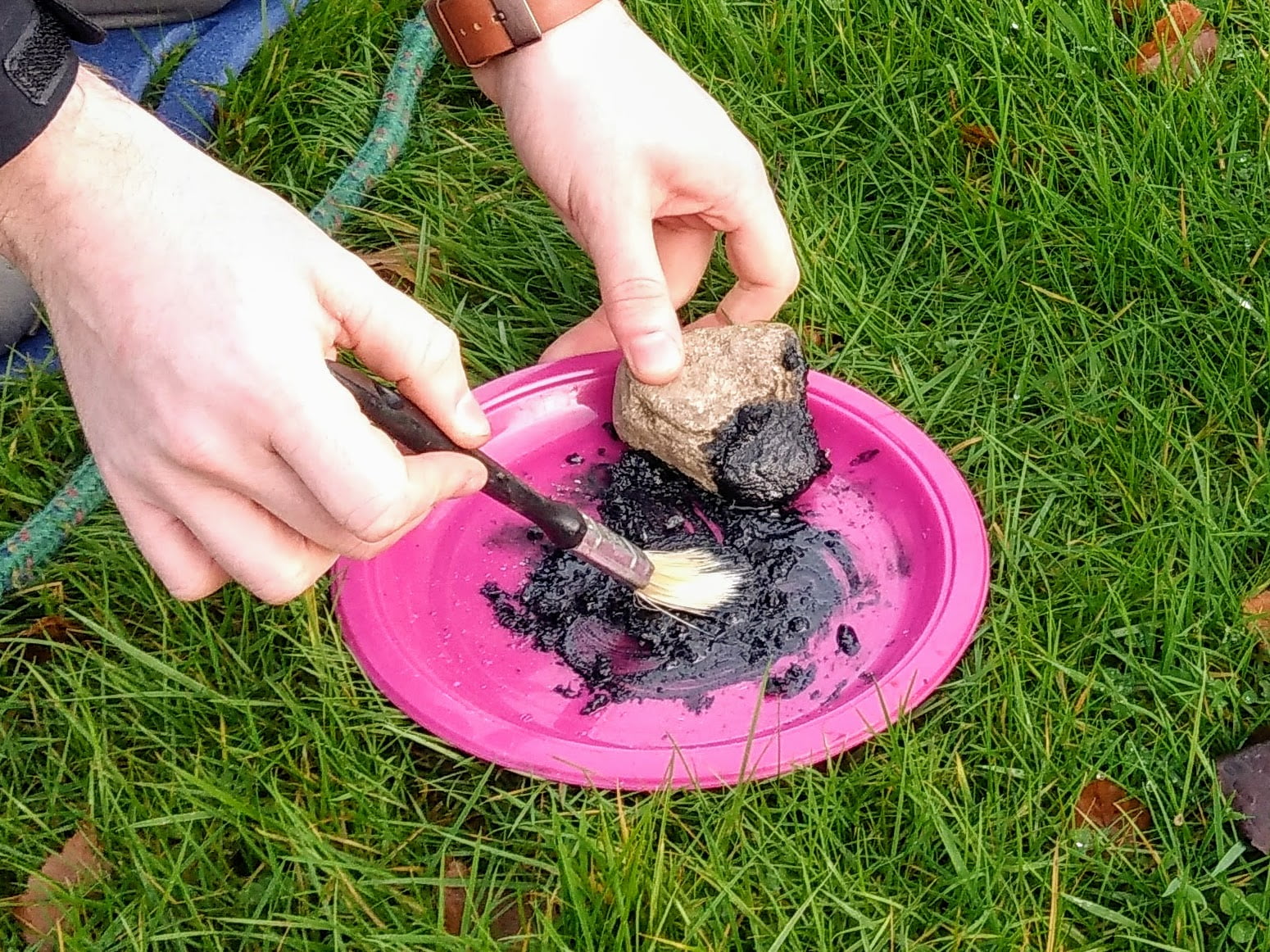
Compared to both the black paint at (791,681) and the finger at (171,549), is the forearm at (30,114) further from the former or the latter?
the black paint at (791,681)

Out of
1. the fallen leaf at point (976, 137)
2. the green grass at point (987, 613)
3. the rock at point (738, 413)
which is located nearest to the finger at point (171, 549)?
the green grass at point (987, 613)

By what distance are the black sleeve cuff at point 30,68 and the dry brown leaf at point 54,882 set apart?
3.42 ft

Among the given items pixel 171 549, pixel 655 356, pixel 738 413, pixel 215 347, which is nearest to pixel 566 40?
pixel 655 356

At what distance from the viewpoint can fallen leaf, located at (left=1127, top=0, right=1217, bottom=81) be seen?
109 inches

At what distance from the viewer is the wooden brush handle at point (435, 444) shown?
4.92 ft

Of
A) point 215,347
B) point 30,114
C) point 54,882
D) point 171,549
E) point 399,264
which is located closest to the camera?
point 215,347

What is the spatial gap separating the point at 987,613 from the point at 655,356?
730mm

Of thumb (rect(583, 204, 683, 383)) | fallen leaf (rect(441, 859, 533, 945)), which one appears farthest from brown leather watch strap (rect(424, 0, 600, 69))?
fallen leaf (rect(441, 859, 533, 945))

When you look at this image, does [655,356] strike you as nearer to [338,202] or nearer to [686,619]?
[686,619]

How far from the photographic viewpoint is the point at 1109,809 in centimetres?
186

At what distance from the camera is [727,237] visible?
2.23m

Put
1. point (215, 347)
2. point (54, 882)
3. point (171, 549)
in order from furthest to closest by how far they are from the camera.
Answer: point (54, 882), point (171, 549), point (215, 347)

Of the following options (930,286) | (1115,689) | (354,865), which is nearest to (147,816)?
(354,865)

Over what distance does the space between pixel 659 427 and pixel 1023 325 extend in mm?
855
